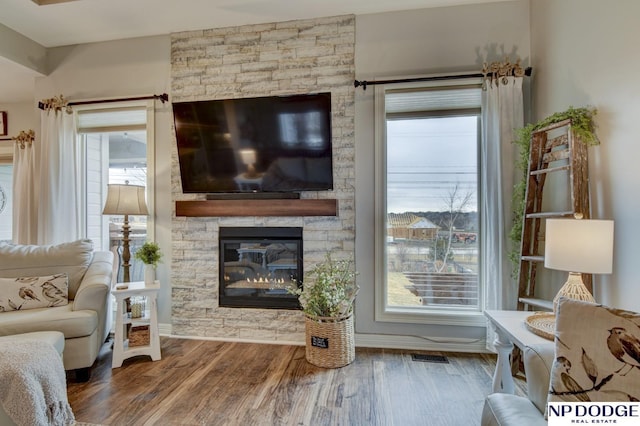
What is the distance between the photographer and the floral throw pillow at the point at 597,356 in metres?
0.89

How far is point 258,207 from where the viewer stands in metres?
2.82

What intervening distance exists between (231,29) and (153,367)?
303cm

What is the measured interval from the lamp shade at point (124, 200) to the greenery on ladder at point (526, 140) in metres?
3.10

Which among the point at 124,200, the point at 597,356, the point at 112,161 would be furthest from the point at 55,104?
the point at 597,356

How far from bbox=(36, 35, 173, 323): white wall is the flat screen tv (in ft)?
0.98

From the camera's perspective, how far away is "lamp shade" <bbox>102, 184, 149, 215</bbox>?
2615mm

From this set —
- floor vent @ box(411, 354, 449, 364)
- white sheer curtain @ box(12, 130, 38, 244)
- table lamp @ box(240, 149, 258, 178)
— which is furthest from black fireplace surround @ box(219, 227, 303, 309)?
white sheer curtain @ box(12, 130, 38, 244)

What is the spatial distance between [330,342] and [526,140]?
2100 mm

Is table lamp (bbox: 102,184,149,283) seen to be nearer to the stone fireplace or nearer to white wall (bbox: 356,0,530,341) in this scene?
the stone fireplace

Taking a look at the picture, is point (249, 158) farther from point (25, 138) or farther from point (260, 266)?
point (25, 138)

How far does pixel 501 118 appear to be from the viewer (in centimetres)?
246

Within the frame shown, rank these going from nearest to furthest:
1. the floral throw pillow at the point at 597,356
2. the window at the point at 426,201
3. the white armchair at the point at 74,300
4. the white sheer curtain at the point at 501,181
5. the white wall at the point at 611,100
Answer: the floral throw pillow at the point at 597,356
the white wall at the point at 611,100
the white armchair at the point at 74,300
the white sheer curtain at the point at 501,181
the window at the point at 426,201

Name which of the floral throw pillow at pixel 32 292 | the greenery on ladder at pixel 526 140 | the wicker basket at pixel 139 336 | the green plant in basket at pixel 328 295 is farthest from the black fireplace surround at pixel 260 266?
Answer: the greenery on ladder at pixel 526 140

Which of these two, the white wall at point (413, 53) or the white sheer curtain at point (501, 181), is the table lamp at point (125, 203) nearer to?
the white wall at point (413, 53)
